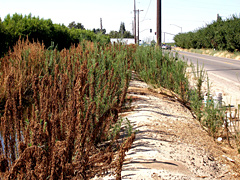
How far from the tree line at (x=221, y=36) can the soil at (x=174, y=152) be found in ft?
102

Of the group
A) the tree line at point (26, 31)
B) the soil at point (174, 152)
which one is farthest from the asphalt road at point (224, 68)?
the tree line at point (26, 31)

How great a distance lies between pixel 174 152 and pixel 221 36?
37.7 meters

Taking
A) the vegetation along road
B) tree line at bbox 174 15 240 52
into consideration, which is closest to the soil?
the vegetation along road

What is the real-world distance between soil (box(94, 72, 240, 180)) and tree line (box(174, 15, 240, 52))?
102 ft

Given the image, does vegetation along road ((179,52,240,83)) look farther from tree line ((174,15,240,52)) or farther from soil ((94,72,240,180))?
tree line ((174,15,240,52))

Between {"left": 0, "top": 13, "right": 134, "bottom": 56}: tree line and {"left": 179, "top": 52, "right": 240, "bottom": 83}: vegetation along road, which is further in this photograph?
{"left": 179, "top": 52, "right": 240, "bottom": 83}: vegetation along road

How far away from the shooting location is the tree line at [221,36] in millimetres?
34250

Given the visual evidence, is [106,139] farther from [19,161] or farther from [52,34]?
[52,34]

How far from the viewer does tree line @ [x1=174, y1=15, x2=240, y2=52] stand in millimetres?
34250

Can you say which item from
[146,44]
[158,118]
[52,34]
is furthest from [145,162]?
[52,34]

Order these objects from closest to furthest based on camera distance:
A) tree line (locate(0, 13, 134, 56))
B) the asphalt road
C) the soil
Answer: the soil < tree line (locate(0, 13, 134, 56)) < the asphalt road

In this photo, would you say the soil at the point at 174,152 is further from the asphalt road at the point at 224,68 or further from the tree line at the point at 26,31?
the tree line at the point at 26,31

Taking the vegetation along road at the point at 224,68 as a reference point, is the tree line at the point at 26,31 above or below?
above

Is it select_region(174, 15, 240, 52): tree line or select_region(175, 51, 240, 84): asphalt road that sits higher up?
select_region(174, 15, 240, 52): tree line
